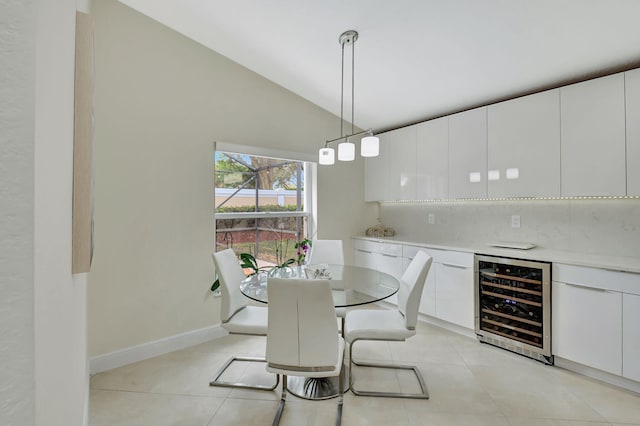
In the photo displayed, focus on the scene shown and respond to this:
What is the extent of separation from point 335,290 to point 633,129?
2540 mm

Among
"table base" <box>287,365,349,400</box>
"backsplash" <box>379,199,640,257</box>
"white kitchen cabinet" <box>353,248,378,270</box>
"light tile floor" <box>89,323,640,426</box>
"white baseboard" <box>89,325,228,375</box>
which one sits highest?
"backsplash" <box>379,199,640,257</box>

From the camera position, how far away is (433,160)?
3.68 metres

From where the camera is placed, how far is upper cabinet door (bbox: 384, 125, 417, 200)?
3.93 meters

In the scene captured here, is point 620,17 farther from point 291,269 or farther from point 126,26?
point 126,26

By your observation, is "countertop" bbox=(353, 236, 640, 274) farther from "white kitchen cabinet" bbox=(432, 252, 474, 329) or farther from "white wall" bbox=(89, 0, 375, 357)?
"white wall" bbox=(89, 0, 375, 357)

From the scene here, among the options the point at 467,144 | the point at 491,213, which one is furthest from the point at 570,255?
the point at 467,144

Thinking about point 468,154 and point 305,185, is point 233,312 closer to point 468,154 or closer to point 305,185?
point 305,185

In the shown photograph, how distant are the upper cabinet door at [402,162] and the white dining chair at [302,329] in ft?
8.51

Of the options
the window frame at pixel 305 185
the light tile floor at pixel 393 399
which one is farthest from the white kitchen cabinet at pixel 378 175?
the light tile floor at pixel 393 399

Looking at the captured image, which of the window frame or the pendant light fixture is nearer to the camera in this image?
the pendant light fixture

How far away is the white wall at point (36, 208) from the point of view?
277mm

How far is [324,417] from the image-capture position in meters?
1.99

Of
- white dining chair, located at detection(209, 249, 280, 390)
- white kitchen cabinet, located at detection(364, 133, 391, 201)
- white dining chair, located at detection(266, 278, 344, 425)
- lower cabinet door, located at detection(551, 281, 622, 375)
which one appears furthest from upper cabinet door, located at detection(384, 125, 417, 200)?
white dining chair, located at detection(266, 278, 344, 425)

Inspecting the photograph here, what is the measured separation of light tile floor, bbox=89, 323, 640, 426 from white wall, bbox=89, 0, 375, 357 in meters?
0.48
